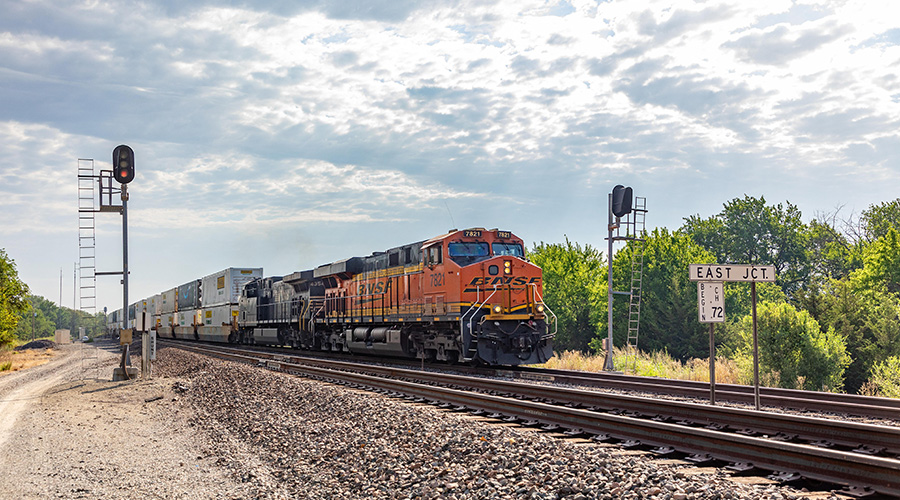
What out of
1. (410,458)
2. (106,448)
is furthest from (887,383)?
(106,448)

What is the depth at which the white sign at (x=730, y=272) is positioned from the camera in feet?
34.8

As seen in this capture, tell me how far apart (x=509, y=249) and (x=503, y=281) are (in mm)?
1512

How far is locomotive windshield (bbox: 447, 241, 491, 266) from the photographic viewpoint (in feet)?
57.3

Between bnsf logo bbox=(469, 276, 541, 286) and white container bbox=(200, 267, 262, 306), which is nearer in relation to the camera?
bnsf logo bbox=(469, 276, 541, 286)

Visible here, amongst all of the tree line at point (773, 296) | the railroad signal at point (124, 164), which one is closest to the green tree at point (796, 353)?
the tree line at point (773, 296)

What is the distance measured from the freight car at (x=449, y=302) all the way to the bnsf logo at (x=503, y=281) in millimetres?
26

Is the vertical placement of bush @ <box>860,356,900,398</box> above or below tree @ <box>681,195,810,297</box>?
below

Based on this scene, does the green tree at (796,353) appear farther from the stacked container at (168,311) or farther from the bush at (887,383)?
the stacked container at (168,311)

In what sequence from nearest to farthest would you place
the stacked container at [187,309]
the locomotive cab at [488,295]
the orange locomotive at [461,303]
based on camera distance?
the locomotive cab at [488,295], the orange locomotive at [461,303], the stacked container at [187,309]

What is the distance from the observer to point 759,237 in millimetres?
62312

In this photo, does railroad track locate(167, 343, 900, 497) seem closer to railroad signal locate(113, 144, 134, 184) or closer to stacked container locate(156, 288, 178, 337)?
railroad signal locate(113, 144, 134, 184)

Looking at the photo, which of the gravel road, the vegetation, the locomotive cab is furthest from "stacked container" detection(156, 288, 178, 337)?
the vegetation

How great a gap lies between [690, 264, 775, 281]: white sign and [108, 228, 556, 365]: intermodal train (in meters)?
5.91

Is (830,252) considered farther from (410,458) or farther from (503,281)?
(410,458)
